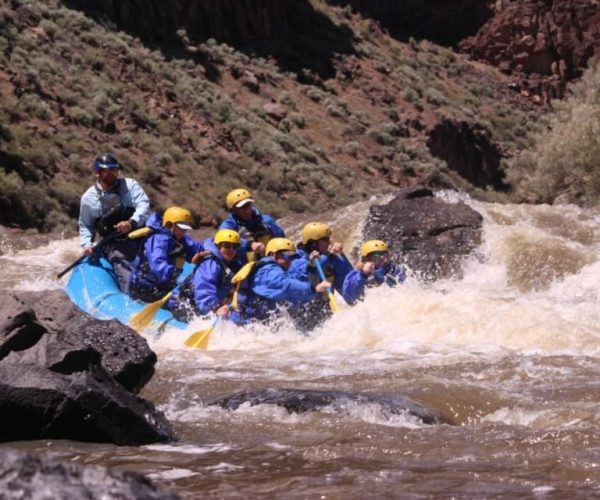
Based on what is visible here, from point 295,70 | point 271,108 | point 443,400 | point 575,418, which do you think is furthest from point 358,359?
point 295,70

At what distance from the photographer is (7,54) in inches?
957

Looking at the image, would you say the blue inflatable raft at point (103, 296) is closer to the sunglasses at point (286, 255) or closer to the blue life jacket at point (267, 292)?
the blue life jacket at point (267, 292)

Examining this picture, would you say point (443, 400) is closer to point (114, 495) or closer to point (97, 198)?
point (114, 495)

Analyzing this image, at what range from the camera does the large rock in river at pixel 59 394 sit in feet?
14.8

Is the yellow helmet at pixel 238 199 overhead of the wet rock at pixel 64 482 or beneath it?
overhead

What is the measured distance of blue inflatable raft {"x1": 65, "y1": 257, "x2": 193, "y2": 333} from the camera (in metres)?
9.34

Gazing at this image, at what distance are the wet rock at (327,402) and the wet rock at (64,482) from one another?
281 centimetres

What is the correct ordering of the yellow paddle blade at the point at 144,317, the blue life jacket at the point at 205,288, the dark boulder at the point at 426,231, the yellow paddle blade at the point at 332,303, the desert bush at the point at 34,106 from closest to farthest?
the yellow paddle blade at the point at 332,303 < the yellow paddle blade at the point at 144,317 < the blue life jacket at the point at 205,288 < the dark boulder at the point at 426,231 < the desert bush at the point at 34,106

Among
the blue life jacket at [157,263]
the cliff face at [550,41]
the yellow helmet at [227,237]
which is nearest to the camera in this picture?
the yellow helmet at [227,237]

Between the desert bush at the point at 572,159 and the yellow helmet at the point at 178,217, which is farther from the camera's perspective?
the desert bush at the point at 572,159

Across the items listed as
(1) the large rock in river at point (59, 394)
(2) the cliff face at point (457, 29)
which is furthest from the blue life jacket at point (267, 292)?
(2) the cliff face at point (457, 29)

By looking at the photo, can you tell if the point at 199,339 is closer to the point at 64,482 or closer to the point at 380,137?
the point at 64,482

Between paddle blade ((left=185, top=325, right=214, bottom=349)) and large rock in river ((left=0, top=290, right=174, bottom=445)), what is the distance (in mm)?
3630

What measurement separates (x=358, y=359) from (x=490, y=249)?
5.47m
